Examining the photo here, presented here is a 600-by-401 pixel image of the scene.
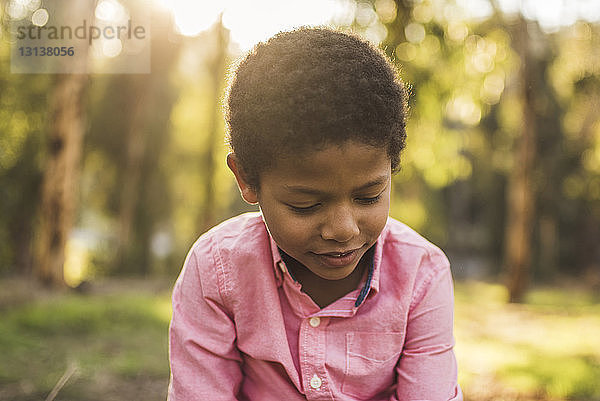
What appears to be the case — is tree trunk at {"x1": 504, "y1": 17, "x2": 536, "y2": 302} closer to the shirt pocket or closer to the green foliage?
the green foliage

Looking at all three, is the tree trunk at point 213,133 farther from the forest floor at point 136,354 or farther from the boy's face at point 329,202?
the boy's face at point 329,202

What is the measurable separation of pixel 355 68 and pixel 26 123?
935 cm

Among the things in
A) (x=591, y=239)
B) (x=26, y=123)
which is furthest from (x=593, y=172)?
(x=26, y=123)

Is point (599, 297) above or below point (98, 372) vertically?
below

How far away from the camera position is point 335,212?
1.46 metres

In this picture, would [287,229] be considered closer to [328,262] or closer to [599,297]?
[328,262]

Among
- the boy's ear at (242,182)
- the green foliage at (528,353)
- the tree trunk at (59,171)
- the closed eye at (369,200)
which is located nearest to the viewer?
the closed eye at (369,200)

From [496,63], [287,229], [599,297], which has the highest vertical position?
[496,63]

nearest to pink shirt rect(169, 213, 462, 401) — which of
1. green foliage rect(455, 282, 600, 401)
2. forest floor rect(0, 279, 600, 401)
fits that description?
forest floor rect(0, 279, 600, 401)

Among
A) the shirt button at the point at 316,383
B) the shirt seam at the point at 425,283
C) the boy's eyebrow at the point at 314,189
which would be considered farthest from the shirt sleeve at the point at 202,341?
the shirt seam at the point at 425,283

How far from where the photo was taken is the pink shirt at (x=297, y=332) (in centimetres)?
172

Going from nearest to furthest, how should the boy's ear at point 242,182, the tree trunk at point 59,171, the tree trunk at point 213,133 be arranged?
the boy's ear at point 242,182 → the tree trunk at point 59,171 → the tree trunk at point 213,133

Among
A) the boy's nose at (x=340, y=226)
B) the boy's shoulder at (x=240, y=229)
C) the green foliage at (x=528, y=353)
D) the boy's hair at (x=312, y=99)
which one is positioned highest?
the boy's hair at (x=312, y=99)

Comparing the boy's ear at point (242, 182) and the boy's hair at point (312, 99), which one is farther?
the boy's ear at point (242, 182)
